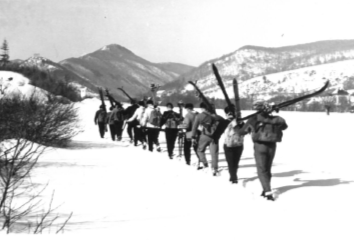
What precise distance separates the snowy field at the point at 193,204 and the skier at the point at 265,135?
428 mm

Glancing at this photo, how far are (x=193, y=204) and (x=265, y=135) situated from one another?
1.91m

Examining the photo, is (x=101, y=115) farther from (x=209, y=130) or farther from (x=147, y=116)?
(x=209, y=130)

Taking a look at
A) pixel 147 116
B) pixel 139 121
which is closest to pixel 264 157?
pixel 147 116

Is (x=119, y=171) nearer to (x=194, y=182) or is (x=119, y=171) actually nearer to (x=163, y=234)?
(x=194, y=182)

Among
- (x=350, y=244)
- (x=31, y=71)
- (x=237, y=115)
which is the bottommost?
(x=350, y=244)

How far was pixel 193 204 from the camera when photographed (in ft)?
26.8

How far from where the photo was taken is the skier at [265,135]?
905 cm

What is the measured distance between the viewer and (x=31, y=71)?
95812 millimetres

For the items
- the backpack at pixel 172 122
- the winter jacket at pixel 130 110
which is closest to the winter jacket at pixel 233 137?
the backpack at pixel 172 122

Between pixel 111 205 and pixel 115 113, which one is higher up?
pixel 115 113

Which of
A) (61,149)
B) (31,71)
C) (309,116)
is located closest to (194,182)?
(61,149)

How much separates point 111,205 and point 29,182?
2.50 metres

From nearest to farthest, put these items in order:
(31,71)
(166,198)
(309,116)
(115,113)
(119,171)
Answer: (166,198) → (119,171) → (115,113) → (309,116) → (31,71)

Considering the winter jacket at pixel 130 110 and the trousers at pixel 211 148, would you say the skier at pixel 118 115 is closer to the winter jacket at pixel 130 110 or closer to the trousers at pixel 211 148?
the winter jacket at pixel 130 110
